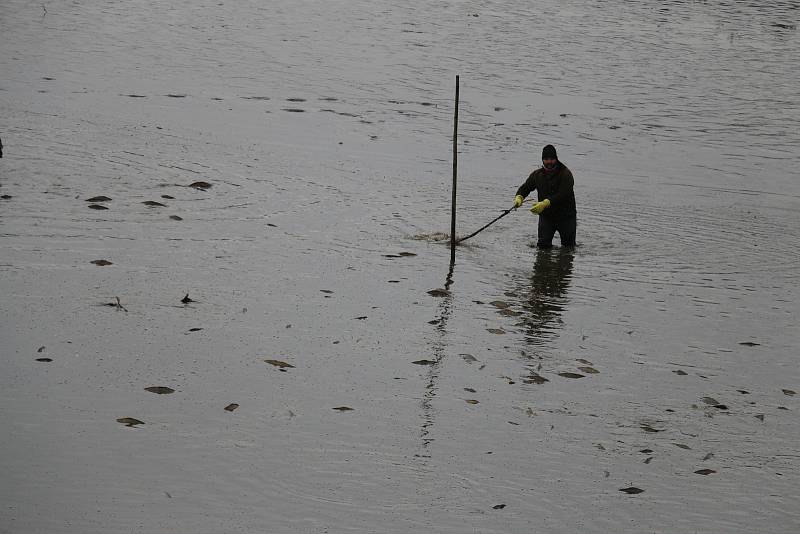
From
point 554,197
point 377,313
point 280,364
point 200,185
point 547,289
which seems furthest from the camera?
point 200,185

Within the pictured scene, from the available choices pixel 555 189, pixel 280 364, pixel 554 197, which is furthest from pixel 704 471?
pixel 555 189

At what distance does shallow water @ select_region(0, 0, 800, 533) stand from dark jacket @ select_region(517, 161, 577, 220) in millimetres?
748

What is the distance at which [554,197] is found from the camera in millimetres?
13648

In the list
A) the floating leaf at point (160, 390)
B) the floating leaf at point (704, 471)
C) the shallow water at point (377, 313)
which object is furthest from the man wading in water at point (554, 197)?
the floating leaf at point (160, 390)

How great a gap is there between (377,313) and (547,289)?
2.53 meters

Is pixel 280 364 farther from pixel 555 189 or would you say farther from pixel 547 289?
pixel 555 189

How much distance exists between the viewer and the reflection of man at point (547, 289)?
1080 centimetres

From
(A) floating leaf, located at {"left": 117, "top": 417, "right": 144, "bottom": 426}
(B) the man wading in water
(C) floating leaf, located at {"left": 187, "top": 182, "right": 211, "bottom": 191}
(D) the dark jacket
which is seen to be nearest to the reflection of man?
(B) the man wading in water

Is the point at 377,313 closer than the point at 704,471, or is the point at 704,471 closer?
the point at 704,471

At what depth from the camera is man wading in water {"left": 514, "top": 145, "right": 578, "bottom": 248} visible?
13.7 meters

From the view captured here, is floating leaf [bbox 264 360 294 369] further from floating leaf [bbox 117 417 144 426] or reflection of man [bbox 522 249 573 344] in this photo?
reflection of man [bbox 522 249 573 344]

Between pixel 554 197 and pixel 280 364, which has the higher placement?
pixel 554 197

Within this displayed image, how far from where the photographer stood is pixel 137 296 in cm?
1023

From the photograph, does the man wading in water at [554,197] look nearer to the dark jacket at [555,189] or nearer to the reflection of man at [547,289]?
the dark jacket at [555,189]
